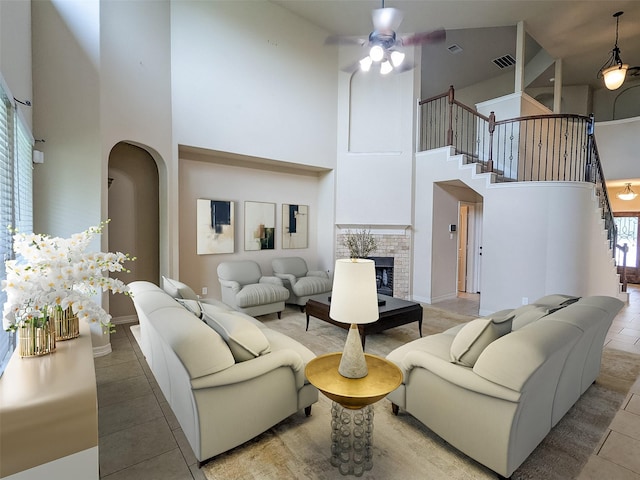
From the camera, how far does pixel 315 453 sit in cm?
209

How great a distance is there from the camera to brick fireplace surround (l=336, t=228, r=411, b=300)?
648cm

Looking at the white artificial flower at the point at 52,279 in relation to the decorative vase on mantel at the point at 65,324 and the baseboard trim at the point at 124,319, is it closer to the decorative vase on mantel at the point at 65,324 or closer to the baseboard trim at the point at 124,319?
the decorative vase on mantel at the point at 65,324

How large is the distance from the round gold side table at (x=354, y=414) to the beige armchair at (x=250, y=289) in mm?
2908

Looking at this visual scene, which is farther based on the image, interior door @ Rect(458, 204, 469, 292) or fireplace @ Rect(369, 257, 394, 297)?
interior door @ Rect(458, 204, 469, 292)

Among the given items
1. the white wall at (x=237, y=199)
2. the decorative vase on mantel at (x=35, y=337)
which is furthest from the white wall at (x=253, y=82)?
the decorative vase on mantel at (x=35, y=337)

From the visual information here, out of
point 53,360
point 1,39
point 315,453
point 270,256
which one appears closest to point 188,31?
point 1,39

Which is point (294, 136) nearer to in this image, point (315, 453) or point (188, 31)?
point (188, 31)

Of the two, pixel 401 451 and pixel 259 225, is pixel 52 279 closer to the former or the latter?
pixel 401 451

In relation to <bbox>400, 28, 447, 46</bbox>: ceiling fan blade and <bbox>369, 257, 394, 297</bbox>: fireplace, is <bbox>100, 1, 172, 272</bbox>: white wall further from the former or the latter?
<bbox>369, 257, 394, 297</bbox>: fireplace

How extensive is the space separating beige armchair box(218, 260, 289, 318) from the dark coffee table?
79cm

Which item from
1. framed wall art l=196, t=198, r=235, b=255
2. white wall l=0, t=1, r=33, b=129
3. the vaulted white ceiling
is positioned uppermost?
the vaulted white ceiling

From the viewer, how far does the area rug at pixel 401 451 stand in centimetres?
193

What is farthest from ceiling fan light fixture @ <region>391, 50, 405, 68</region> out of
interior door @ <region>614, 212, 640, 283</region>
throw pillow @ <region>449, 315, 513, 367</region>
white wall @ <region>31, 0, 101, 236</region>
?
interior door @ <region>614, 212, 640, 283</region>

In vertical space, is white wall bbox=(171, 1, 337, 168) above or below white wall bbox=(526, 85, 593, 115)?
below
